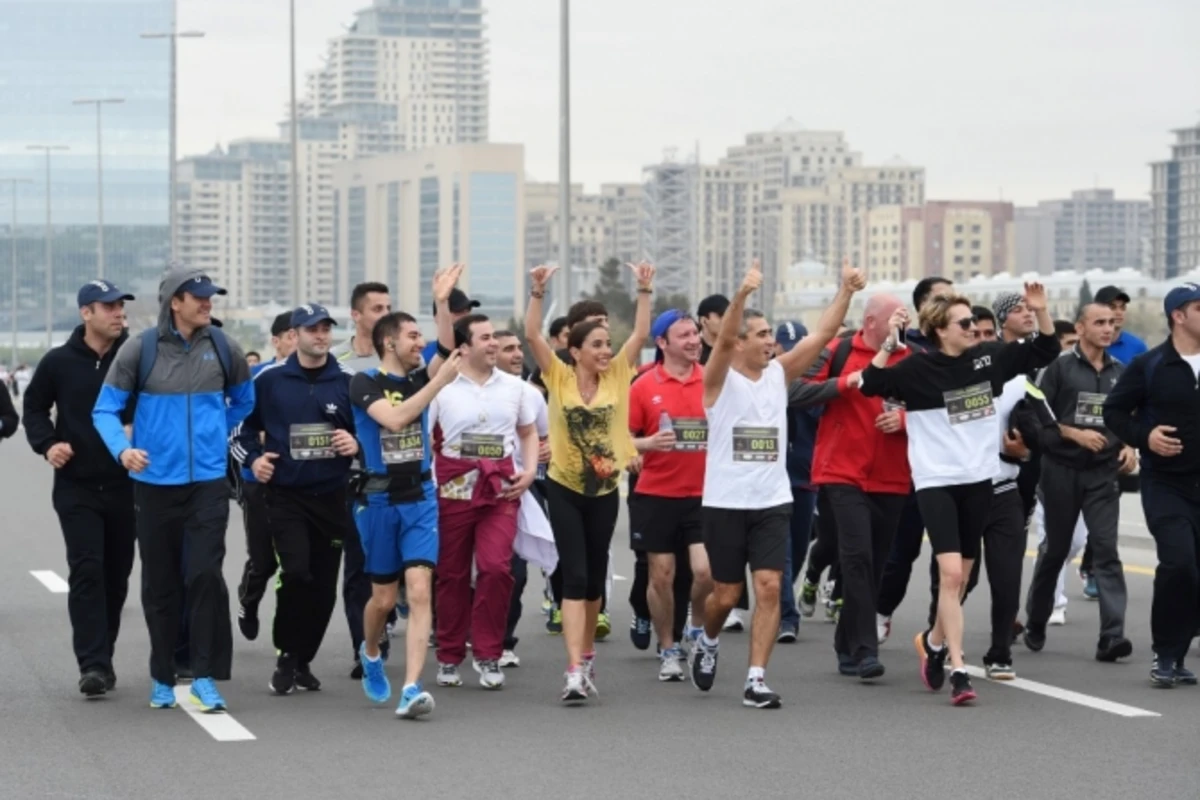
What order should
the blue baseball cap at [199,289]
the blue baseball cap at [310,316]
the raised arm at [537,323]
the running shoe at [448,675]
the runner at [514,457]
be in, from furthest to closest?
1. the runner at [514,457]
2. the running shoe at [448,675]
3. the raised arm at [537,323]
4. the blue baseball cap at [310,316]
5. the blue baseball cap at [199,289]

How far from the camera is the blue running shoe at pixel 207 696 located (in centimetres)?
1093

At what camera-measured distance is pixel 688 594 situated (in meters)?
12.8

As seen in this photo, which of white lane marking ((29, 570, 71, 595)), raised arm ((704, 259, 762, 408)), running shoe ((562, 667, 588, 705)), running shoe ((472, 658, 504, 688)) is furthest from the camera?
white lane marking ((29, 570, 71, 595))

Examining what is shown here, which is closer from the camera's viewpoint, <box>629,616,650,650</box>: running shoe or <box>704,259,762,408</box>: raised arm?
<box>704,259,762,408</box>: raised arm

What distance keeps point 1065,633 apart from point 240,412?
5.47 metres

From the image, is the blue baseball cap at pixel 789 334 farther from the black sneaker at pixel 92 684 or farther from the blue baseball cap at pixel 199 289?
the black sneaker at pixel 92 684

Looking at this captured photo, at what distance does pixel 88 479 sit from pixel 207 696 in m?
1.35

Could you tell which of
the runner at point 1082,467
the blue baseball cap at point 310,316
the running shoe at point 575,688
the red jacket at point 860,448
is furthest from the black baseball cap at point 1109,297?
the blue baseball cap at point 310,316

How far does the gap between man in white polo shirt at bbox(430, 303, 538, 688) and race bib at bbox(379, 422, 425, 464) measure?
0.59 metres

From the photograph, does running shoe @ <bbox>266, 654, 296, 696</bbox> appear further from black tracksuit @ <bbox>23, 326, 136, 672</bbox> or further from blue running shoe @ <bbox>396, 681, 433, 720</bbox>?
blue running shoe @ <bbox>396, 681, 433, 720</bbox>

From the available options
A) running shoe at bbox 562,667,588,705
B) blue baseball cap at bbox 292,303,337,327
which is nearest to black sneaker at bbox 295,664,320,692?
running shoe at bbox 562,667,588,705

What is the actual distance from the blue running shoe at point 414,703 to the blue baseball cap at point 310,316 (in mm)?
1806

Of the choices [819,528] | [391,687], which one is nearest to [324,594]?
[391,687]

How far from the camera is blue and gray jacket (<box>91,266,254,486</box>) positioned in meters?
11.0
